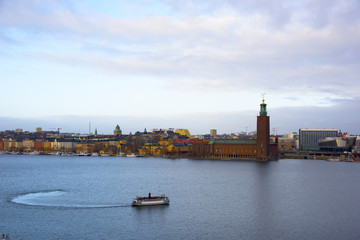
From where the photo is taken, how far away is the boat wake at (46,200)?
28516 millimetres

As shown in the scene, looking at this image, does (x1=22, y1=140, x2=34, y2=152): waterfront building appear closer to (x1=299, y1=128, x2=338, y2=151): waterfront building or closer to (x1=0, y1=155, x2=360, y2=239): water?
(x1=299, y1=128, x2=338, y2=151): waterfront building

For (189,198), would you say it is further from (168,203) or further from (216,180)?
(216,180)

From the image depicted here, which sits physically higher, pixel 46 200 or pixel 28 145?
pixel 28 145

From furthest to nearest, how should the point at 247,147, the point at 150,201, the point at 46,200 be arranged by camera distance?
the point at 247,147, the point at 46,200, the point at 150,201

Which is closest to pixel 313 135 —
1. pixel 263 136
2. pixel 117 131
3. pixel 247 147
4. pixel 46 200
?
pixel 247 147

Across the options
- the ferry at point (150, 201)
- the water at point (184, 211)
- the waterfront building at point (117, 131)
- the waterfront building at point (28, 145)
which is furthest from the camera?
the waterfront building at point (117, 131)

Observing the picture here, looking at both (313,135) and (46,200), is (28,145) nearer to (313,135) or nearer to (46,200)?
(313,135)

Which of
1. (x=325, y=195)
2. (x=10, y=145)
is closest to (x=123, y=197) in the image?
(x=325, y=195)

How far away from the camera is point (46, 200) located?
30.4 meters

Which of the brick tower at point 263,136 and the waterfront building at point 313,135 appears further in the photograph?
the waterfront building at point 313,135

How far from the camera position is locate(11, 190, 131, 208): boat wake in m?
28.5

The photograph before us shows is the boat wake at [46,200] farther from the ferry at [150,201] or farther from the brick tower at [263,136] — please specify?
the brick tower at [263,136]

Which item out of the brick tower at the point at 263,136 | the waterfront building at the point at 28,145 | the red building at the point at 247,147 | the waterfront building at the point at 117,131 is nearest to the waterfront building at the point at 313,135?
the red building at the point at 247,147

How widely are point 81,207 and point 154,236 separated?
26.9 feet
